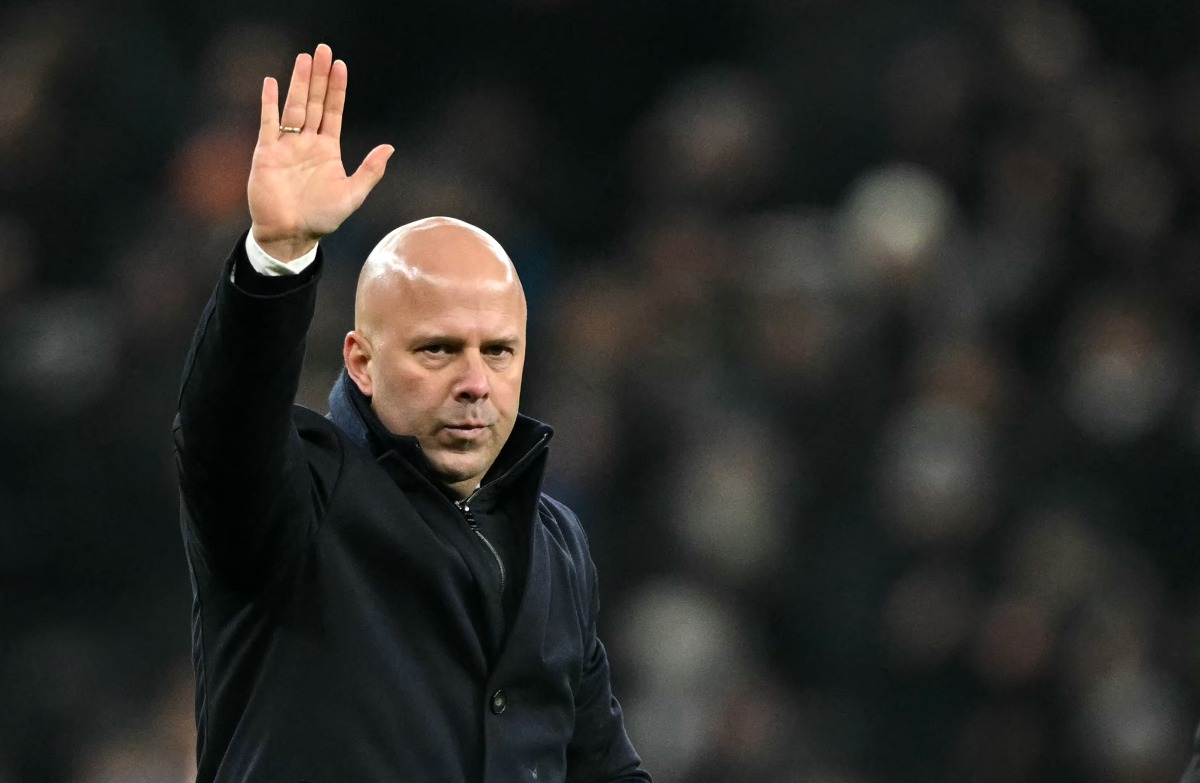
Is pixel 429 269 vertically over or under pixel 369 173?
under

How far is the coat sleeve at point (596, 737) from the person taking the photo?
305cm

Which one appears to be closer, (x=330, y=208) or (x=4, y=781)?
(x=330, y=208)

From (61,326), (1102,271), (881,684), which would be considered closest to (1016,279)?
(1102,271)

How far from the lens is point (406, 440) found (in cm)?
266

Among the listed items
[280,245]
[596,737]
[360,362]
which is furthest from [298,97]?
[596,737]

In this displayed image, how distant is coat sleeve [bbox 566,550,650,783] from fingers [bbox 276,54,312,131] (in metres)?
1.03

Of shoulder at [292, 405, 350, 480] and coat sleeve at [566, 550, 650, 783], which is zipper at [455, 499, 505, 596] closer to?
shoulder at [292, 405, 350, 480]

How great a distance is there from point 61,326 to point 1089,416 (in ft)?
11.5

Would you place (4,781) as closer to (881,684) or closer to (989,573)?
(881,684)

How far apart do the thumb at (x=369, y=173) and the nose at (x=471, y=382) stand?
0.35m

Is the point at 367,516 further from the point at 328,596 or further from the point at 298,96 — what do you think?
the point at 298,96

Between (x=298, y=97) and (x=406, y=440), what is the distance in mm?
539

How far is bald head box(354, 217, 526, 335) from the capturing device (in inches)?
108

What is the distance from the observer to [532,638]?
2.70 m
